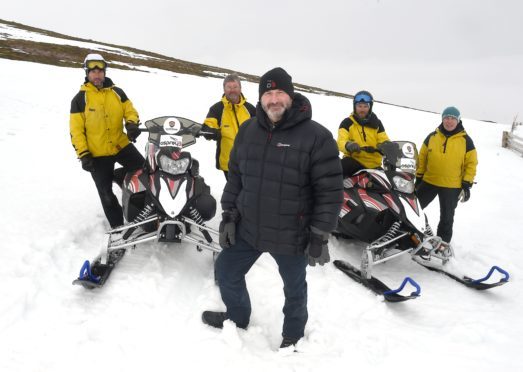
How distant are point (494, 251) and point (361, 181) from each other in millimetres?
2390

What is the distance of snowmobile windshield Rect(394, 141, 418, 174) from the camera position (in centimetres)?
444

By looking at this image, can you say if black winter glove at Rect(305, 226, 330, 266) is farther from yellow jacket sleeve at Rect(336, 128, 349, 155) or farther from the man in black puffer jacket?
yellow jacket sleeve at Rect(336, 128, 349, 155)

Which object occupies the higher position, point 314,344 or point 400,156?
point 400,156

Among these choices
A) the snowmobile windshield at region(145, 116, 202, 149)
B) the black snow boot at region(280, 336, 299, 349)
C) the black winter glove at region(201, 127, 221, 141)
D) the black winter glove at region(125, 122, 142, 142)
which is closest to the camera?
the black snow boot at region(280, 336, 299, 349)

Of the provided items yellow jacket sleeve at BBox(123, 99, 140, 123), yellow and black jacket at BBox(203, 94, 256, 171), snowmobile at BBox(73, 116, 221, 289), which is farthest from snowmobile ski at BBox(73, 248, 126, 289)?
yellow and black jacket at BBox(203, 94, 256, 171)

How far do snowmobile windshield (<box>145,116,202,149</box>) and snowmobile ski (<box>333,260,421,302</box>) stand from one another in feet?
7.25

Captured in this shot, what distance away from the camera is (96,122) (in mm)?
4289

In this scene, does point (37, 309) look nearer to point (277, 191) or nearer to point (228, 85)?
point (277, 191)

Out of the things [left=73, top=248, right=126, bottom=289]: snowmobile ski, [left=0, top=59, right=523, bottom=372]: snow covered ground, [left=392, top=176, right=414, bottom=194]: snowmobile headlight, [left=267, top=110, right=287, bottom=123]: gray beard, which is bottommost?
[left=0, top=59, right=523, bottom=372]: snow covered ground

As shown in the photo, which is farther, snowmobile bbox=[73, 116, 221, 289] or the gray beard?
snowmobile bbox=[73, 116, 221, 289]

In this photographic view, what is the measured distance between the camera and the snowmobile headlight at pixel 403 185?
4.39 meters

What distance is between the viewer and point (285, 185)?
2607mm

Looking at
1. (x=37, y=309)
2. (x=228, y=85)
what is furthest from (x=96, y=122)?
(x=37, y=309)

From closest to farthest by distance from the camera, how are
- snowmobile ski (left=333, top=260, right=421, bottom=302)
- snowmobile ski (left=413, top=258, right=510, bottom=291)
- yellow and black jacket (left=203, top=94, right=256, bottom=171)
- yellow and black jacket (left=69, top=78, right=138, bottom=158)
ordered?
snowmobile ski (left=333, top=260, right=421, bottom=302)
snowmobile ski (left=413, top=258, right=510, bottom=291)
yellow and black jacket (left=69, top=78, right=138, bottom=158)
yellow and black jacket (left=203, top=94, right=256, bottom=171)
